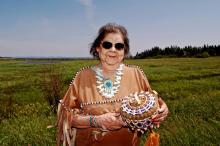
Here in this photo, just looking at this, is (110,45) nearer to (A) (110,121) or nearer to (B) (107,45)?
(B) (107,45)

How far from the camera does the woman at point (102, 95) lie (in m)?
3.29

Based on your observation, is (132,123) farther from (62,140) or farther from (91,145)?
(62,140)

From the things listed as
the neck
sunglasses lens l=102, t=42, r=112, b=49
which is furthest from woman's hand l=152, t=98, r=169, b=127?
sunglasses lens l=102, t=42, r=112, b=49

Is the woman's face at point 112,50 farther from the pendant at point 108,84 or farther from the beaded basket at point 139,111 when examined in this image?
the beaded basket at point 139,111

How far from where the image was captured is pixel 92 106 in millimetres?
3291

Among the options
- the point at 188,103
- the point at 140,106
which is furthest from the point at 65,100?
the point at 188,103

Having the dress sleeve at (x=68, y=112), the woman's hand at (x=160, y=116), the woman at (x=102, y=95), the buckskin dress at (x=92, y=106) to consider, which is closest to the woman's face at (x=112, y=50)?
the woman at (x=102, y=95)

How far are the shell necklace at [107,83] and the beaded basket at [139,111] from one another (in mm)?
238

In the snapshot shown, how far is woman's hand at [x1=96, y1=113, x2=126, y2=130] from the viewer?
312 centimetres

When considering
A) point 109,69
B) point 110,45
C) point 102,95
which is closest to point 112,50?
point 110,45

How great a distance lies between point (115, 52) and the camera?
11.1 feet

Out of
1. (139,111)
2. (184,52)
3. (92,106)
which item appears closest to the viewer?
(139,111)

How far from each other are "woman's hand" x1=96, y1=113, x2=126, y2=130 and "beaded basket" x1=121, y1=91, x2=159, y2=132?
0.07 metres

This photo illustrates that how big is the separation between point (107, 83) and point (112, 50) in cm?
29
